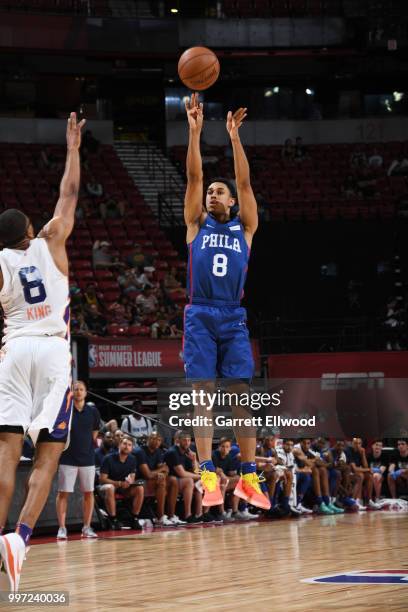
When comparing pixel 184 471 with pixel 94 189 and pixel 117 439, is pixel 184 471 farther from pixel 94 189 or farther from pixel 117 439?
pixel 94 189

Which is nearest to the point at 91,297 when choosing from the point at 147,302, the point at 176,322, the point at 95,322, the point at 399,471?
the point at 95,322

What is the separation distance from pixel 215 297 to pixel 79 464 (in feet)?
19.5

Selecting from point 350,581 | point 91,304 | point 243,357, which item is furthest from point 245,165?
point 91,304

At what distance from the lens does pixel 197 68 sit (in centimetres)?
750

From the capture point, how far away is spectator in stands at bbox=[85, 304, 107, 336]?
18.5 metres

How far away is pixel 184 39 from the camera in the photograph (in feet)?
94.4

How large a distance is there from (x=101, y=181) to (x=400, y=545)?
16301mm

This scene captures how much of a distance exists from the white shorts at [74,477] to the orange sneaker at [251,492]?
5592 millimetres

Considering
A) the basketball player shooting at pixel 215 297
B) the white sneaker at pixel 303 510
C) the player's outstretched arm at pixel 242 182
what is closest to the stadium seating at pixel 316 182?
the white sneaker at pixel 303 510

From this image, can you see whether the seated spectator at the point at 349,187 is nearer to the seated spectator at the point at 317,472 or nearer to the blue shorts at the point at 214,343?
the seated spectator at the point at 317,472

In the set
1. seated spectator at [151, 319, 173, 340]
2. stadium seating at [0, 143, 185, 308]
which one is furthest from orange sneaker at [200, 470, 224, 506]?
stadium seating at [0, 143, 185, 308]

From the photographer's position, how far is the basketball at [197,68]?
7500mm

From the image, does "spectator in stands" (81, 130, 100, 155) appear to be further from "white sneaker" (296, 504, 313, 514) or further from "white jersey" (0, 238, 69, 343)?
"white jersey" (0, 238, 69, 343)

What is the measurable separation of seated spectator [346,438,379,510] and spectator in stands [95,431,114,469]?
4479 mm
